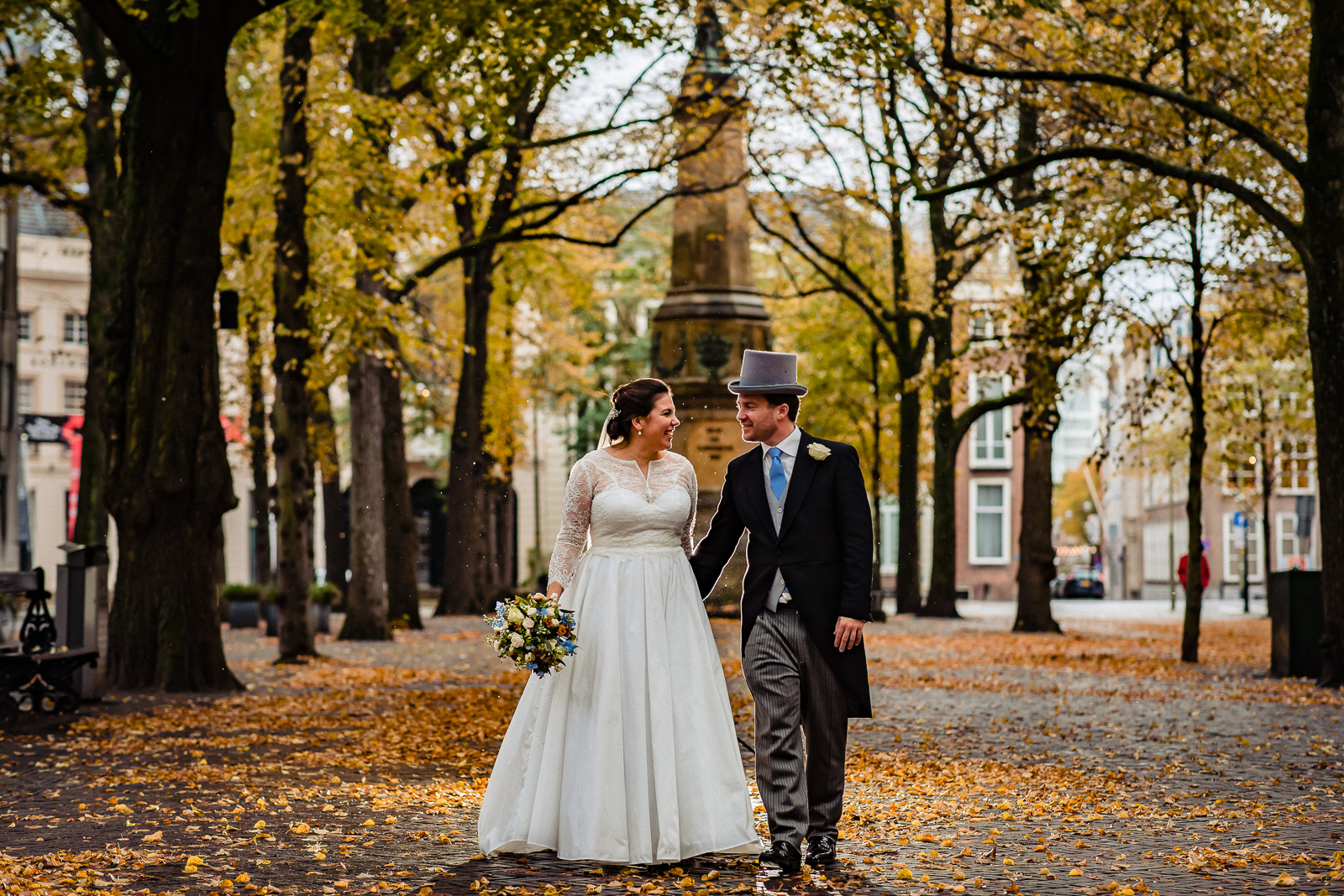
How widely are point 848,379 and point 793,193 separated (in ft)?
37.3

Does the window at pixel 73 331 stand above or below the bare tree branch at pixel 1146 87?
above

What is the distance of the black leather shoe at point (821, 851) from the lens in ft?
21.9

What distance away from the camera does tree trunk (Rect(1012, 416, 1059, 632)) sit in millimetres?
26422

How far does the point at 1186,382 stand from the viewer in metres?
20.1

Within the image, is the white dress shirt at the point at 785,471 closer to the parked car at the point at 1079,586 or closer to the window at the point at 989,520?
the window at the point at 989,520

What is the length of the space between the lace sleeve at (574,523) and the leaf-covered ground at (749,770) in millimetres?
1208

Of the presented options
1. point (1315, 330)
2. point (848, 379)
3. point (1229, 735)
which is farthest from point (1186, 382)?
point (848, 379)

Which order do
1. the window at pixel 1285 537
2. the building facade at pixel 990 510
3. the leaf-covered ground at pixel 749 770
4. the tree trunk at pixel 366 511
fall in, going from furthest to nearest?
the window at pixel 1285 537, the building facade at pixel 990 510, the tree trunk at pixel 366 511, the leaf-covered ground at pixel 749 770

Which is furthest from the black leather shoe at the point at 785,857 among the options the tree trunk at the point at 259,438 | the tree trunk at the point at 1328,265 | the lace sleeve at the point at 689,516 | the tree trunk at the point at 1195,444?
the tree trunk at the point at 259,438

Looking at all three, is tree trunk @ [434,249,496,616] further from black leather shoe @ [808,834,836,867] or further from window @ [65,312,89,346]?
window @ [65,312,89,346]

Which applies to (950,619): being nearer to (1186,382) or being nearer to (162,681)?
(1186,382)

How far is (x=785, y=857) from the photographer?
21.2 feet

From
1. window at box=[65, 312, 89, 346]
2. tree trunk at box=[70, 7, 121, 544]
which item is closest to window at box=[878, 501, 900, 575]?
window at box=[65, 312, 89, 346]

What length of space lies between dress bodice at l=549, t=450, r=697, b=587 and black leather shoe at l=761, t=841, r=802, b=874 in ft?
4.33
